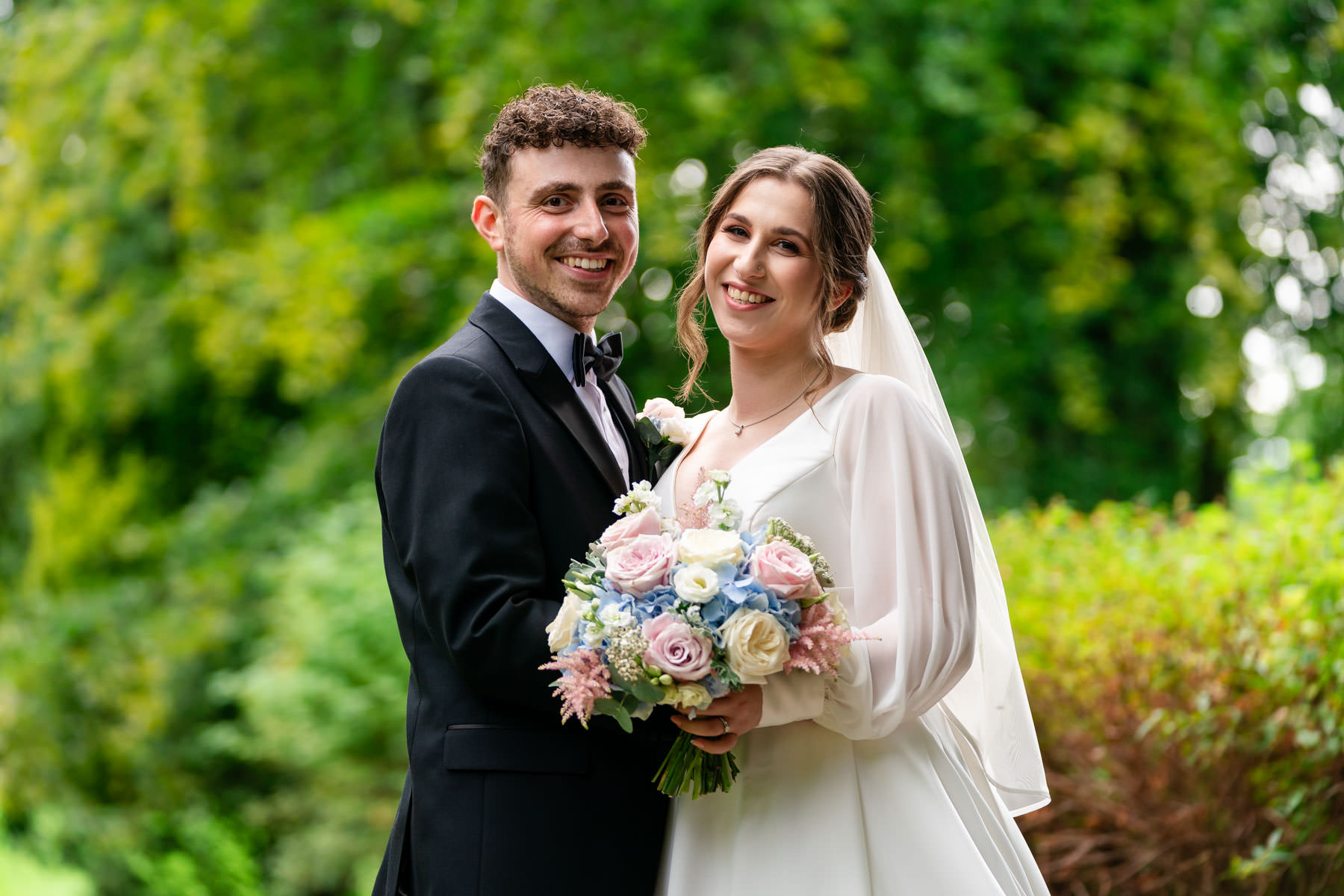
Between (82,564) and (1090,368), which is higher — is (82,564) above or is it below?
below

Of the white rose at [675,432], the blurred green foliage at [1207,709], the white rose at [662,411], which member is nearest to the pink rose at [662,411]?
the white rose at [662,411]

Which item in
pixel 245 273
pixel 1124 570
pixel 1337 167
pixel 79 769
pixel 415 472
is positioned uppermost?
pixel 1337 167

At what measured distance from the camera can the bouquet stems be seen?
2.63 meters

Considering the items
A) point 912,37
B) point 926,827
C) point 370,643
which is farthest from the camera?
point 912,37

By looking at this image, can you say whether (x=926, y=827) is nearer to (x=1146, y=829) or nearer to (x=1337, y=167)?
(x=1146, y=829)

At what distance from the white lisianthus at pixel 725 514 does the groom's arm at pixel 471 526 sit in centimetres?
42

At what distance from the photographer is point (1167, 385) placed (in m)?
9.93

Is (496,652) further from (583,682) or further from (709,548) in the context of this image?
(709,548)

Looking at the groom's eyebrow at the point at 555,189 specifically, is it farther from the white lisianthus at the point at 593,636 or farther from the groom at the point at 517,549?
the white lisianthus at the point at 593,636

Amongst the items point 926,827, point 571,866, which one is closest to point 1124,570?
point 926,827

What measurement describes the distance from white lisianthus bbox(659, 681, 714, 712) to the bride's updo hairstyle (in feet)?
3.08

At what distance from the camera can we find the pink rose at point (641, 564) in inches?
94.4

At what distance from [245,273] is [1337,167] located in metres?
8.81

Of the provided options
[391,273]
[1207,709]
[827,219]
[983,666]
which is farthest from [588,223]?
[391,273]
